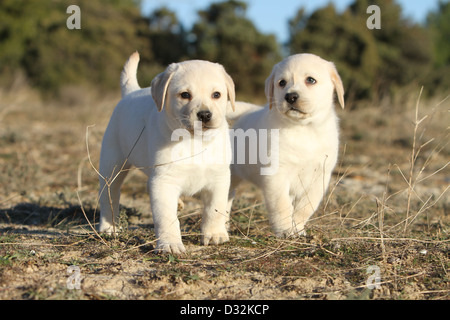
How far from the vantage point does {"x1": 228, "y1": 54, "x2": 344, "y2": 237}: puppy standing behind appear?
158 inches

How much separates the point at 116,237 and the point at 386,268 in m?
1.69

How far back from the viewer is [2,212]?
465cm

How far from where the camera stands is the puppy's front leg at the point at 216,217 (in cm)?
358

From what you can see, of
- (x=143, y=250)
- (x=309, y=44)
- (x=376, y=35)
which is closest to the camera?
(x=143, y=250)

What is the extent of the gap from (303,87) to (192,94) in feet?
3.30

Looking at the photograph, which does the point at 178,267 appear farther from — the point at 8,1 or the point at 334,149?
the point at 8,1

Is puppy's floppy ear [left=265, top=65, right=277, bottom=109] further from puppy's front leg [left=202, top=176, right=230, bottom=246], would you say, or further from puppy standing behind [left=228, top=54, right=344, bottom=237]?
puppy's front leg [left=202, top=176, right=230, bottom=246]

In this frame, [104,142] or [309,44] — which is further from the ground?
[309,44]

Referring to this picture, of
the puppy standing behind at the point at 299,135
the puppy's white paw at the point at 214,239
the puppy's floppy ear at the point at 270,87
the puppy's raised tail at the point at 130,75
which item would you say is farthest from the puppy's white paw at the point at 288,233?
the puppy's raised tail at the point at 130,75

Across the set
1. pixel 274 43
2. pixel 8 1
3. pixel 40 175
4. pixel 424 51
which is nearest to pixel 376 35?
pixel 424 51

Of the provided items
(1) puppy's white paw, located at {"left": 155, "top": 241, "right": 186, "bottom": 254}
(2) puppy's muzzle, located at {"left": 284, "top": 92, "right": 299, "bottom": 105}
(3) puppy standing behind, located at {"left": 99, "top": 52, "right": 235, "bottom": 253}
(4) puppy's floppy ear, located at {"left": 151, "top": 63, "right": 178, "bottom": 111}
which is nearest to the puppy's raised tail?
(3) puppy standing behind, located at {"left": 99, "top": 52, "right": 235, "bottom": 253}

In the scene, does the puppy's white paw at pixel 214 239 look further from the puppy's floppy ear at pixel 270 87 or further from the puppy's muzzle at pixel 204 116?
the puppy's floppy ear at pixel 270 87

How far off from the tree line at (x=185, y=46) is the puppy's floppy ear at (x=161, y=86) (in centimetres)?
1559

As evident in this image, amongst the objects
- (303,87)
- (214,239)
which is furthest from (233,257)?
(303,87)
